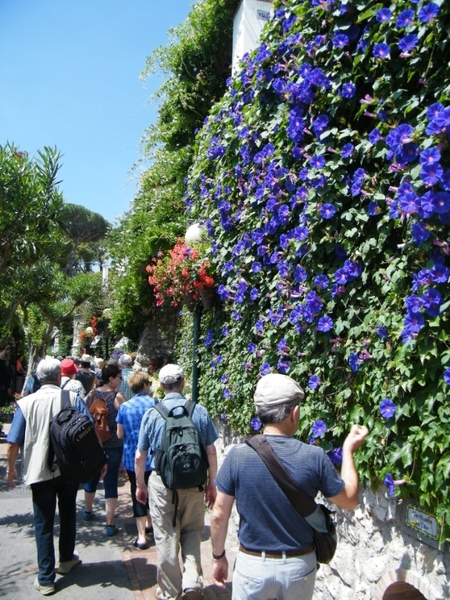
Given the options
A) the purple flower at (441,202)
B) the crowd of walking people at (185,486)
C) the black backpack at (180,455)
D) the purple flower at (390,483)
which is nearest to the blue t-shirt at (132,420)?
the crowd of walking people at (185,486)

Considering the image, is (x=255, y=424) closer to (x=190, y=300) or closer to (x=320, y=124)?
(x=190, y=300)

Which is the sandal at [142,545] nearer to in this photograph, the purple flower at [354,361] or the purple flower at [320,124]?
the purple flower at [354,361]

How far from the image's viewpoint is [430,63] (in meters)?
2.56

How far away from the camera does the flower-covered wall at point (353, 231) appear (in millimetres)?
2482

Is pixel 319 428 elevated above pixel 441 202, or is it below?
below

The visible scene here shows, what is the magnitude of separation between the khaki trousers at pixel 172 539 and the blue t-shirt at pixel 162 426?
246 mm

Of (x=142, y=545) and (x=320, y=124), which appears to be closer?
(x=320, y=124)

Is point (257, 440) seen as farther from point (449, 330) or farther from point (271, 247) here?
point (271, 247)

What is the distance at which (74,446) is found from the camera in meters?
3.96

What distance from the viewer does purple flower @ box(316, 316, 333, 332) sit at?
10.8 ft

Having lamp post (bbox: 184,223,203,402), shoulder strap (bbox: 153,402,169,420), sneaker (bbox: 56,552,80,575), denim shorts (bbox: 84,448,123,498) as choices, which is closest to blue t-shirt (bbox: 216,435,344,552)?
shoulder strap (bbox: 153,402,169,420)

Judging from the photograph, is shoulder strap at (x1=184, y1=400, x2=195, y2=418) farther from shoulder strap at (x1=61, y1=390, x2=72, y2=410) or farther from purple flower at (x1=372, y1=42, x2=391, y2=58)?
purple flower at (x1=372, y1=42, x2=391, y2=58)

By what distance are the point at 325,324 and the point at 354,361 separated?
0.38 metres

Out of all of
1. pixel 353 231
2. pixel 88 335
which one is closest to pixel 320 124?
pixel 353 231
